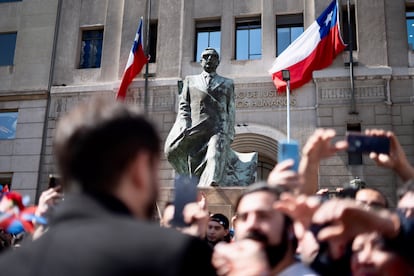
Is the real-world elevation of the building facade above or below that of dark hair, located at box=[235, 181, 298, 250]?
above

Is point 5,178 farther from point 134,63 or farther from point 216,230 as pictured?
point 216,230

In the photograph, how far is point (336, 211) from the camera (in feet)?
6.02

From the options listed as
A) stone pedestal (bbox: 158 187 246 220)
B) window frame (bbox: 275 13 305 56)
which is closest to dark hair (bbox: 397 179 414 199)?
stone pedestal (bbox: 158 187 246 220)

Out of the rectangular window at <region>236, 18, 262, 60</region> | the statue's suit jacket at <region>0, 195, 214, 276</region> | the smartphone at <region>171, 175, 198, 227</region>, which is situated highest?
the rectangular window at <region>236, 18, 262, 60</region>

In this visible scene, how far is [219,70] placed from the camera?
701 inches

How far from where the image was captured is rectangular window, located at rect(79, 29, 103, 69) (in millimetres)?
19722

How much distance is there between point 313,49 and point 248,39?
3704 mm

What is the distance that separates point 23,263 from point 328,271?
1431 mm

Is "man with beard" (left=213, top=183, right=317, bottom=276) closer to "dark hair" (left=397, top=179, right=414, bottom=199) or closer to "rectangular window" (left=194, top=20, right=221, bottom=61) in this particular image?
"dark hair" (left=397, top=179, right=414, bottom=199)

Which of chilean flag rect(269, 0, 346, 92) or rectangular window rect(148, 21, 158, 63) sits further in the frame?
rectangular window rect(148, 21, 158, 63)

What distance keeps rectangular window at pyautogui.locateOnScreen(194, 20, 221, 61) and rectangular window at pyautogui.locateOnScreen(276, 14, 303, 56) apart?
232 centimetres

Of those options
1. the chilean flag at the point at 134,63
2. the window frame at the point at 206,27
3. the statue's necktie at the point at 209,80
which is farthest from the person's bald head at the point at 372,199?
the window frame at the point at 206,27

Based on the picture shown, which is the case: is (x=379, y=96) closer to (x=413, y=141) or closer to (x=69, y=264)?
(x=413, y=141)

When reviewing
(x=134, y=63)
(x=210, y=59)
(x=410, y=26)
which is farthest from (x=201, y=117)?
(x=410, y=26)
